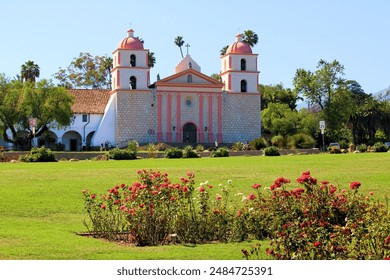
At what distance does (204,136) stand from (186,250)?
217 ft

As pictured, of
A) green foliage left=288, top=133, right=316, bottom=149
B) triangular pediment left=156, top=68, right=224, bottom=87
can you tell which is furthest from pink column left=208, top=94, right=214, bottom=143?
green foliage left=288, top=133, right=316, bottom=149

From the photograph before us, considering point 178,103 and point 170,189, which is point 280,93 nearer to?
point 178,103

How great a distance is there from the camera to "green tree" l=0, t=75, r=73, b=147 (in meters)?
65.2

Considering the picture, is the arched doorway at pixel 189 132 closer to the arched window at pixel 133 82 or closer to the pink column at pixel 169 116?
the pink column at pixel 169 116

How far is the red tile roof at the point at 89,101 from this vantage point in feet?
256

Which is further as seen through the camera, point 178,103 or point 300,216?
point 178,103

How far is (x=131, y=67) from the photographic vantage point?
7662 centimetres

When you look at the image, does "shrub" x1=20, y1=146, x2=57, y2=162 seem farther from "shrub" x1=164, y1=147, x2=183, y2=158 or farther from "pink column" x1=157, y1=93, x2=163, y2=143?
"pink column" x1=157, y1=93, x2=163, y2=143

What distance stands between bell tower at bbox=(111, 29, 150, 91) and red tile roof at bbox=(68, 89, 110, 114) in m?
3.20

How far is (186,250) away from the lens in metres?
12.0

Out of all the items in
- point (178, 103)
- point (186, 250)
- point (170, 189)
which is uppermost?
point (178, 103)

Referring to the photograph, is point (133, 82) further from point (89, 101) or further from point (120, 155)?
point (120, 155)
